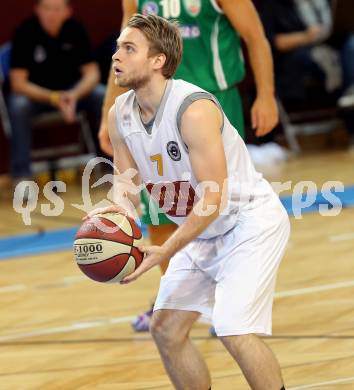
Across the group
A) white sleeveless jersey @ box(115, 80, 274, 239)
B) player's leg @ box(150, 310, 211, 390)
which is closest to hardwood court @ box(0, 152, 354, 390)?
player's leg @ box(150, 310, 211, 390)

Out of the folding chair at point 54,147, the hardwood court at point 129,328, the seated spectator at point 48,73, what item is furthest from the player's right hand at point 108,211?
the folding chair at point 54,147

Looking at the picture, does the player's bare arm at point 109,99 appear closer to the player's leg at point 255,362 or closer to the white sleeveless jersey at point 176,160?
the white sleeveless jersey at point 176,160

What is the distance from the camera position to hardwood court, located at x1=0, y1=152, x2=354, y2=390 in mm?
4441

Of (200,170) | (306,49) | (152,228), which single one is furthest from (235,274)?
(306,49)

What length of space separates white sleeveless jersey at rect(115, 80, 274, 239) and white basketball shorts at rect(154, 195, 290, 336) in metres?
0.06

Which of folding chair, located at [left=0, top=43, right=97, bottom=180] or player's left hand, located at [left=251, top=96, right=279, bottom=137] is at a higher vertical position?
player's left hand, located at [left=251, top=96, right=279, bottom=137]

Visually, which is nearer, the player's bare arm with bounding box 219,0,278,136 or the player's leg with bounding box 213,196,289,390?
the player's leg with bounding box 213,196,289,390

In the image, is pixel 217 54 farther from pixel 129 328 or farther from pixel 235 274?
pixel 235 274

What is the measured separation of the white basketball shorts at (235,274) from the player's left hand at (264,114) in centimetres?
115

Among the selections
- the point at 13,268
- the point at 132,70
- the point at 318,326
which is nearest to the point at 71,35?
the point at 13,268

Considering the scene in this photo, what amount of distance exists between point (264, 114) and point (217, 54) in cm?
36

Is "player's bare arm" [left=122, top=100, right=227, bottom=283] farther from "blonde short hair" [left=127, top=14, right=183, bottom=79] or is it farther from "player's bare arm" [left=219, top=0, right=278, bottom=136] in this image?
"player's bare arm" [left=219, top=0, right=278, bottom=136]

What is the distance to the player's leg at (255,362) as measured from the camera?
3506 mm

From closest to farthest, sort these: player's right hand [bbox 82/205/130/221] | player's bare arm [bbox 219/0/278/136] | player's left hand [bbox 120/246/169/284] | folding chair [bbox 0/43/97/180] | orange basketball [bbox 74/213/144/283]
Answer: player's left hand [bbox 120/246/169/284]
orange basketball [bbox 74/213/144/283]
player's right hand [bbox 82/205/130/221]
player's bare arm [bbox 219/0/278/136]
folding chair [bbox 0/43/97/180]
